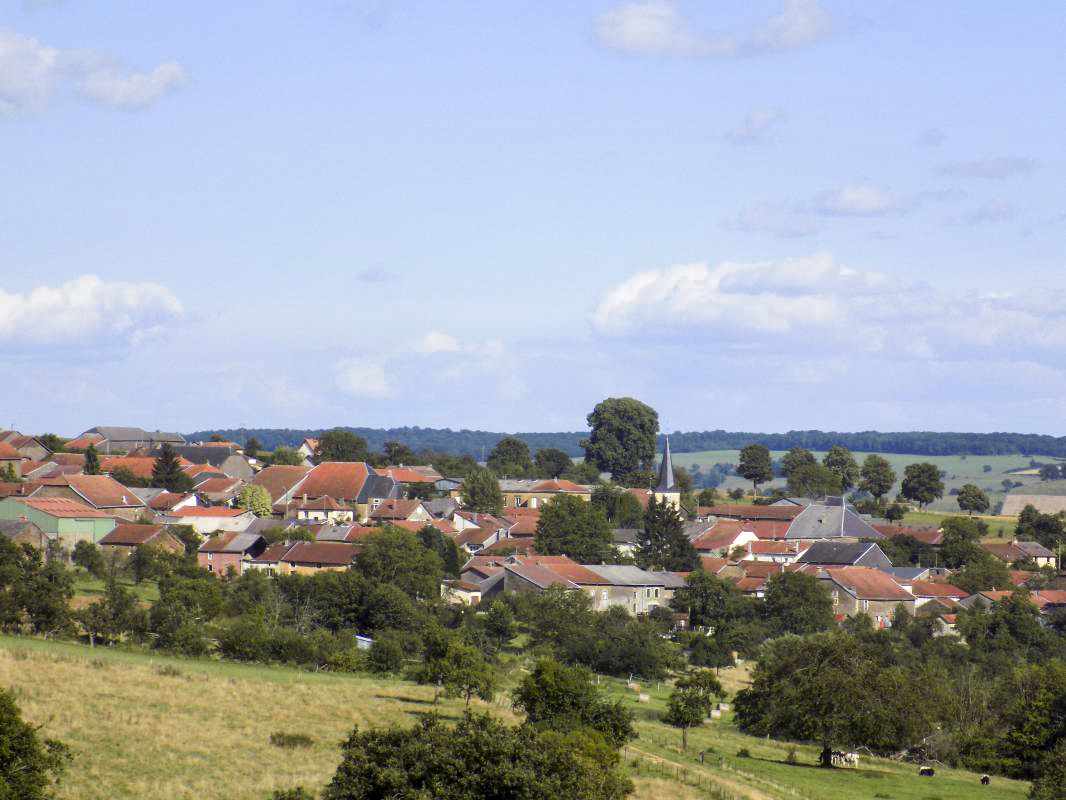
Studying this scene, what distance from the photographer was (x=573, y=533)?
91.6 m

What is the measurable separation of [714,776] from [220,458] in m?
84.1

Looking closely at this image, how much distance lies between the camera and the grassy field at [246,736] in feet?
113

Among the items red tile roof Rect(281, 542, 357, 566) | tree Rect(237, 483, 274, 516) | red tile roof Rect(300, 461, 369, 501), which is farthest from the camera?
red tile roof Rect(300, 461, 369, 501)

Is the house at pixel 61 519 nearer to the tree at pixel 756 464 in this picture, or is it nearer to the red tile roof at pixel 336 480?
the red tile roof at pixel 336 480

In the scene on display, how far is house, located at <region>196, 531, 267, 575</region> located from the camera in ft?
262

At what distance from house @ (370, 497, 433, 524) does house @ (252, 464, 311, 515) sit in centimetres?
576

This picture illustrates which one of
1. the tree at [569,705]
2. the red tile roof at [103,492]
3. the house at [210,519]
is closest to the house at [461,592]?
the house at [210,519]

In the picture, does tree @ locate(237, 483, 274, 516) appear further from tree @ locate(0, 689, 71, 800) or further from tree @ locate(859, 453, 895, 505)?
tree @ locate(0, 689, 71, 800)

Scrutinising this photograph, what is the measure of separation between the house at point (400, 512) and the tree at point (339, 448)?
2212cm

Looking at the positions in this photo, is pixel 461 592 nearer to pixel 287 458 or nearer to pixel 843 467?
pixel 287 458

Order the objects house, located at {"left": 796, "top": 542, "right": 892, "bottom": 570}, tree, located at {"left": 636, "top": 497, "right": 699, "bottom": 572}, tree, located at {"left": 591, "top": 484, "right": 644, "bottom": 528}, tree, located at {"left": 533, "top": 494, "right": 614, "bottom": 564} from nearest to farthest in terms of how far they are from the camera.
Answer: tree, located at {"left": 533, "top": 494, "right": 614, "bottom": 564} → tree, located at {"left": 636, "top": 497, "right": 699, "bottom": 572} → house, located at {"left": 796, "top": 542, "right": 892, "bottom": 570} → tree, located at {"left": 591, "top": 484, "right": 644, "bottom": 528}

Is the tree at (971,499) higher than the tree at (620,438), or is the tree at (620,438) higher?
the tree at (620,438)

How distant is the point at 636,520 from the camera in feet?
364

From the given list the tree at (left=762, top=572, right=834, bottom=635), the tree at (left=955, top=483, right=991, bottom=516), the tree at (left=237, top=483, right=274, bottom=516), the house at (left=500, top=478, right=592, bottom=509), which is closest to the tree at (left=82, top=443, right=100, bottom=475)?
the tree at (left=237, top=483, right=274, bottom=516)
